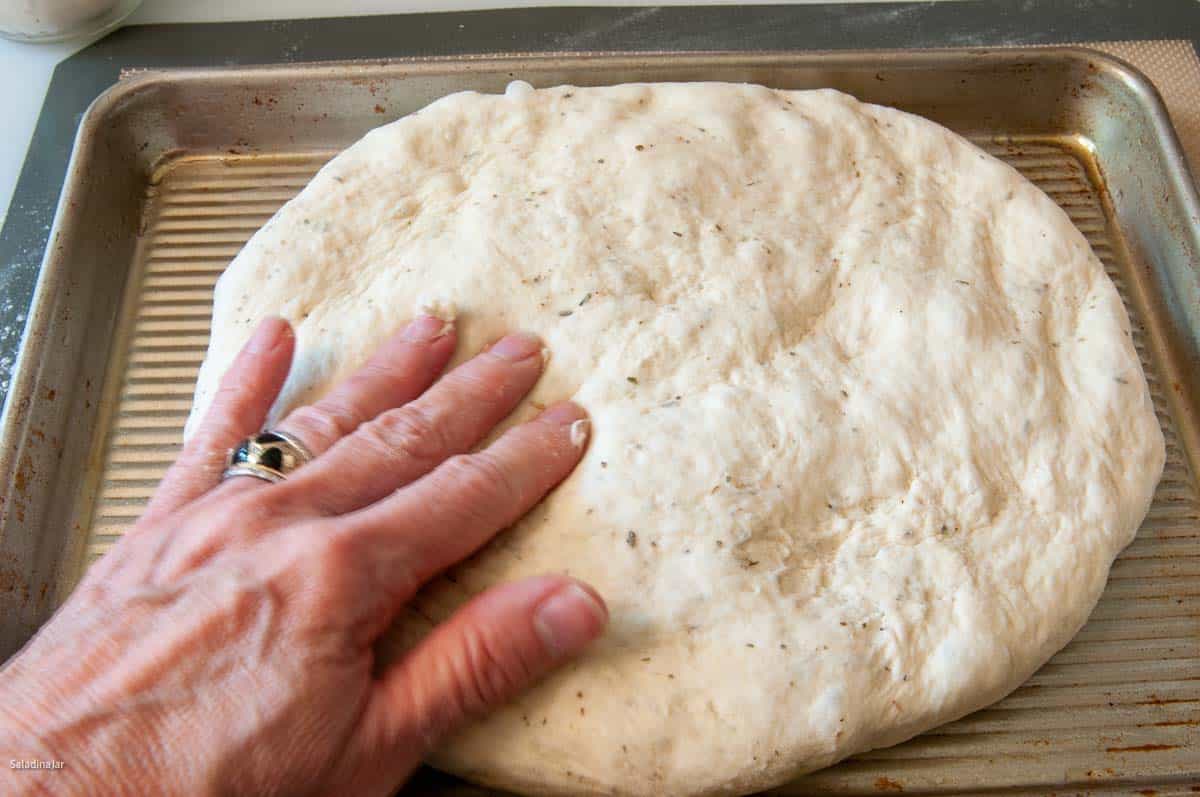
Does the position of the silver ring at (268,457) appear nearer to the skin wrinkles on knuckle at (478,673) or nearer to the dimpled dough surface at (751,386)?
the dimpled dough surface at (751,386)

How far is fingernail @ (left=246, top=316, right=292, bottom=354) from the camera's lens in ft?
4.31

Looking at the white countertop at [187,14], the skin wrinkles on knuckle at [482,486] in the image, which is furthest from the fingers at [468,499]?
the white countertop at [187,14]

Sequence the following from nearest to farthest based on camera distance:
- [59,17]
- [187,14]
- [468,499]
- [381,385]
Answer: [468,499], [381,385], [59,17], [187,14]

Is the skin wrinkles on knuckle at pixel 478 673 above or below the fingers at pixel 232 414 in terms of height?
below

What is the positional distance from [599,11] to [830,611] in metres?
1.68

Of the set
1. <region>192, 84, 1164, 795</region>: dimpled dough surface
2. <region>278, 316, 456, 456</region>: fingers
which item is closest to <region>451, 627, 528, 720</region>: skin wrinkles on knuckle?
<region>192, 84, 1164, 795</region>: dimpled dough surface

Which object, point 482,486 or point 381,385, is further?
point 381,385

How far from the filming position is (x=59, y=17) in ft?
7.30

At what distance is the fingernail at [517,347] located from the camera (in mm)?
1348

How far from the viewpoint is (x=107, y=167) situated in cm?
187

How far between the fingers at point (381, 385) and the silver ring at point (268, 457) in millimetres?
15

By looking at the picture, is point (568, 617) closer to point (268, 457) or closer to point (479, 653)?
point (479, 653)

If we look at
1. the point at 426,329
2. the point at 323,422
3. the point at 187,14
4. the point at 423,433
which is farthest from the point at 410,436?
the point at 187,14

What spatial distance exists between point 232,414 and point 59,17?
61.8 inches
